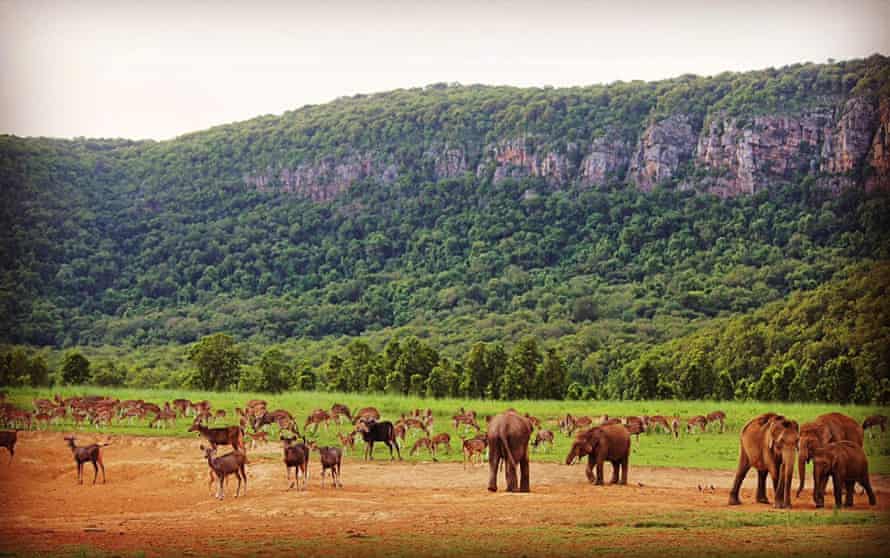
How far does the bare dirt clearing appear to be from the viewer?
13547mm

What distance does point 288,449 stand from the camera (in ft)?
64.6

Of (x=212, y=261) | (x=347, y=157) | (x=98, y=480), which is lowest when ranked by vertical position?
(x=98, y=480)

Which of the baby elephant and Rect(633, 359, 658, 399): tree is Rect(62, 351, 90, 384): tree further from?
the baby elephant

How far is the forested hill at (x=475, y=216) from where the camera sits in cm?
9225

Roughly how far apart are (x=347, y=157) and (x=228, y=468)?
126 metres

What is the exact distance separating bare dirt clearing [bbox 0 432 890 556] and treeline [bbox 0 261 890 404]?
16527 millimetres

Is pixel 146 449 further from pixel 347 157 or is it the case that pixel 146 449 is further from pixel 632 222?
pixel 347 157

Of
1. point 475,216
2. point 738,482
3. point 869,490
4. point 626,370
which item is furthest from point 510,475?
point 475,216

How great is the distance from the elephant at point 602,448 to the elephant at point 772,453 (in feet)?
9.61

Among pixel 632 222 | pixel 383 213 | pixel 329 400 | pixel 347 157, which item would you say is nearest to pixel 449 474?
pixel 329 400

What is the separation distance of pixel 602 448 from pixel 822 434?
4.14 metres

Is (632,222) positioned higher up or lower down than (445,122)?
lower down

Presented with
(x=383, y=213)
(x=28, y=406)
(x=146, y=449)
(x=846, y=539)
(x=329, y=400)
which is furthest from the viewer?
(x=383, y=213)

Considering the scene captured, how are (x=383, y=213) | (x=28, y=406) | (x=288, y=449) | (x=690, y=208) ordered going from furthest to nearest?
(x=383, y=213) → (x=690, y=208) → (x=28, y=406) → (x=288, y=449)
